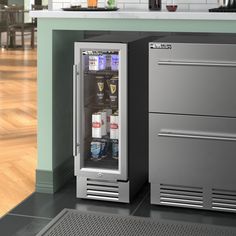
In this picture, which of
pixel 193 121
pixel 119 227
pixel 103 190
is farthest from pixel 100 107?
pixel 119 227

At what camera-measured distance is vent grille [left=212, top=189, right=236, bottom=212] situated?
311 centimetres

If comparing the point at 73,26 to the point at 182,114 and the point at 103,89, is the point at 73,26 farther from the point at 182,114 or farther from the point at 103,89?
the point at 182,114

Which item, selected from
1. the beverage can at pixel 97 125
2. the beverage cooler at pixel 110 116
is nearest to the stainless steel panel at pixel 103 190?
the beverage cooler at pixel 110 116

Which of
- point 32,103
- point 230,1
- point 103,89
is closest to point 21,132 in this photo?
point 32,103

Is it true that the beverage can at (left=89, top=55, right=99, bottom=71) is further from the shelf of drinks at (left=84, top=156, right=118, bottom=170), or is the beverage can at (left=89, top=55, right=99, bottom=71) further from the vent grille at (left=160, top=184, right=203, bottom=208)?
the vent grille at (left=160, top=184, right=203, bottom=208)

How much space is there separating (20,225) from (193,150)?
0.97 meters

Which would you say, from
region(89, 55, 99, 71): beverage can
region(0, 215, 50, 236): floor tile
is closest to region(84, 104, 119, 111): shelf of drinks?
region(89, 55, 99, 71): beverage can

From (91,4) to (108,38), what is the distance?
13.1 inches

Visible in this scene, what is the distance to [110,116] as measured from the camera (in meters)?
3.34

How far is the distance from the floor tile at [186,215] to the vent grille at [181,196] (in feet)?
0.11

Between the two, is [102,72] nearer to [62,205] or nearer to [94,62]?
[94,62]

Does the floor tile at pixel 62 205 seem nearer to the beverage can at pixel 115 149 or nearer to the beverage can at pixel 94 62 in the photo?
the beverage can at pixel 115 149

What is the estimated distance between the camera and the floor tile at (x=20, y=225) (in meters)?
2.84

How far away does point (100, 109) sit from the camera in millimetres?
3441
